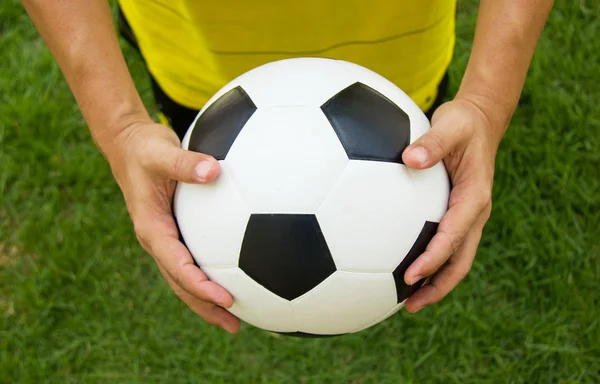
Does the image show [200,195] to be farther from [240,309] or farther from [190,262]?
[240,309]

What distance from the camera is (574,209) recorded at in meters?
2.68

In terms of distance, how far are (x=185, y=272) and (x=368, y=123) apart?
53 centimetres

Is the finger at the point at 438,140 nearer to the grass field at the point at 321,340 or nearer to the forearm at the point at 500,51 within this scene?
the forearm at the point at 500,51

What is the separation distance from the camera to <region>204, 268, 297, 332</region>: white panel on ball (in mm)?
1349

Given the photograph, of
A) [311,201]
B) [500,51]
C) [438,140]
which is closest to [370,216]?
[311,201]

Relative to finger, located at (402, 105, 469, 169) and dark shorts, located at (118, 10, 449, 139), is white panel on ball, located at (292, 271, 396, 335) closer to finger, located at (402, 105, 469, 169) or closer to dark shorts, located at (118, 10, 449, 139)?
finger, located at (402, 105, 469, 169)

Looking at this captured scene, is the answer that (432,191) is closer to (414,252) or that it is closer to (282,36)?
(414,252)

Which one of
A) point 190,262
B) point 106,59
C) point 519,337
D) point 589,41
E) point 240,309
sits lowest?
point 519,337

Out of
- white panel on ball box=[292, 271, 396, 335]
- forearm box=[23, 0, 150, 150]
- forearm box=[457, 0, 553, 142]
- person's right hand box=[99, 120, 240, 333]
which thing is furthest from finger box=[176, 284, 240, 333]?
forearm box=[457, 0, 553, 142]

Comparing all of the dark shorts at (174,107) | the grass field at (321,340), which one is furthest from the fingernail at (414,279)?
the grass field at (321,340)

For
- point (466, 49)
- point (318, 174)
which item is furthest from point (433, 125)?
point (466, 49)

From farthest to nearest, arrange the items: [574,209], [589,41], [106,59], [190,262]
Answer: [589,41], [574,209], [106,59], [190,262]

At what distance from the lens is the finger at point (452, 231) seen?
1.34 meters

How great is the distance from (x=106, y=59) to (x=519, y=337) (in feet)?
6.03
